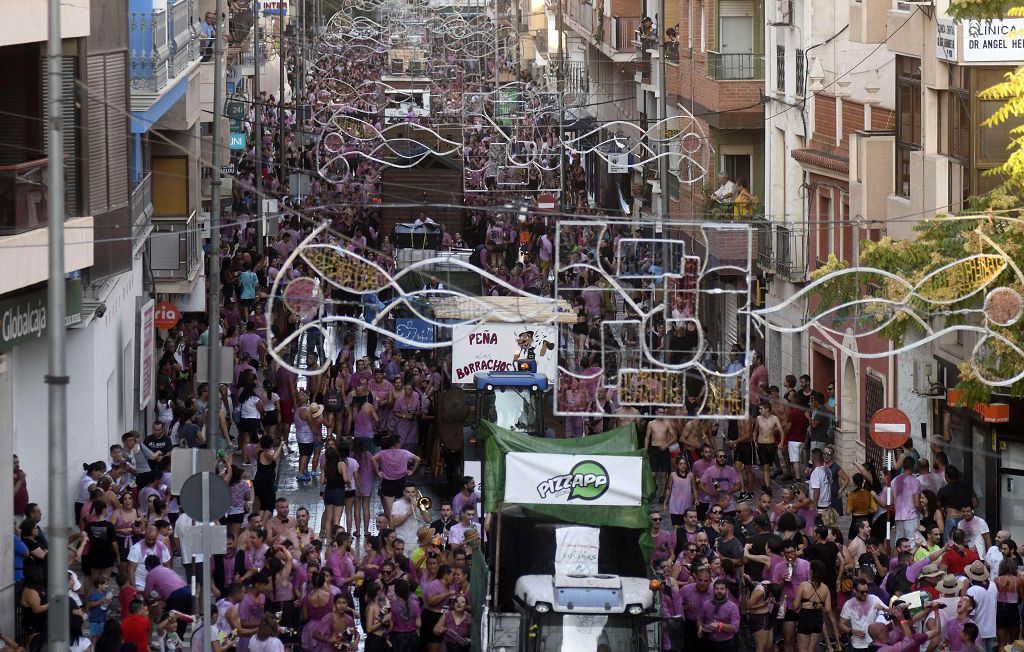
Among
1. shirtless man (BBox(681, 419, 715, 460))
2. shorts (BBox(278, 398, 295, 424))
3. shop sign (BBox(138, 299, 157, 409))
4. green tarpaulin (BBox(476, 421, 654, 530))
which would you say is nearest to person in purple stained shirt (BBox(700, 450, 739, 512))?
shirtless man (BBox(681, 419, 715, 460))

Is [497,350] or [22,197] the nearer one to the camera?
[22,197]

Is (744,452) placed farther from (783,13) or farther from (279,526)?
(783,13)

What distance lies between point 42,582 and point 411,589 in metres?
3.80

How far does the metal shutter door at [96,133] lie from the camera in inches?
998

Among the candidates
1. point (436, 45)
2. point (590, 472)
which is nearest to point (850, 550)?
point (590, 472)

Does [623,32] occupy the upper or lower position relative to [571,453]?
upper

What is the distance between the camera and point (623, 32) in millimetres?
59469

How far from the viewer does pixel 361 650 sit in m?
20.8

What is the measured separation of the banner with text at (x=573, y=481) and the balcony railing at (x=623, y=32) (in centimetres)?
3843

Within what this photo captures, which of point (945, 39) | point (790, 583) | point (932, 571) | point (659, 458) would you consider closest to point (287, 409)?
point (659, 458)

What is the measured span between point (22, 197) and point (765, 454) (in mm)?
12090

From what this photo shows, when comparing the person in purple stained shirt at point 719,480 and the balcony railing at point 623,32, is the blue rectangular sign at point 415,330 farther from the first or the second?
the balcony railing at point 623,32

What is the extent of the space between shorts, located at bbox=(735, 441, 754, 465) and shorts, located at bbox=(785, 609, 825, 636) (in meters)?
9.57

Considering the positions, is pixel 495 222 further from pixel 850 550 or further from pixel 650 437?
pixel 850 550
